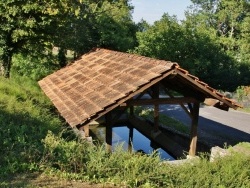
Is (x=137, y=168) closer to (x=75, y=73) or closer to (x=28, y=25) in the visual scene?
(x=75, y=73)

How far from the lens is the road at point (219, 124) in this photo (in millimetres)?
15961

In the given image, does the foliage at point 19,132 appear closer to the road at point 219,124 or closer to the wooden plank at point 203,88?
the wooden plank at point 203,88

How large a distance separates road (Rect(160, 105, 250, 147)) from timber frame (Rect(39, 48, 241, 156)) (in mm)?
5074

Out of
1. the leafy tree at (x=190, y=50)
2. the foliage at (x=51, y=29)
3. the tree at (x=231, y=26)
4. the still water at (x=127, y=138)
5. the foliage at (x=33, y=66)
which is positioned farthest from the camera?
the tree at (x=231, y=26)

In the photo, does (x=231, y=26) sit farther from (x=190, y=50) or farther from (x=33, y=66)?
(x=33, y=66)

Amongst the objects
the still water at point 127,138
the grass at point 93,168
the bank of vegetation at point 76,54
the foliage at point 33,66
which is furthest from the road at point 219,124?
the foliage at point 33,66

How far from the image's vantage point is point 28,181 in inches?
227

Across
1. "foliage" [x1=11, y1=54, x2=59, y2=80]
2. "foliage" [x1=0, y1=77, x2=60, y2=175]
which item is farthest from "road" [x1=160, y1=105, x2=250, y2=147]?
"foliage" [x1=11, y1=54, x2=59, y2=80]

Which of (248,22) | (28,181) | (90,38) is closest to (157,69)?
(28,181)

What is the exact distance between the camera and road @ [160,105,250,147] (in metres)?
16.0

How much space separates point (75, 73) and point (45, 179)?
7.58 meters

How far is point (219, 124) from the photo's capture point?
18.8 m

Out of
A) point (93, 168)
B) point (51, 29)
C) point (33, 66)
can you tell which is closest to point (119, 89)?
point (93, 168)

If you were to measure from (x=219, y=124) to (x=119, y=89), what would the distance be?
1163 cm
